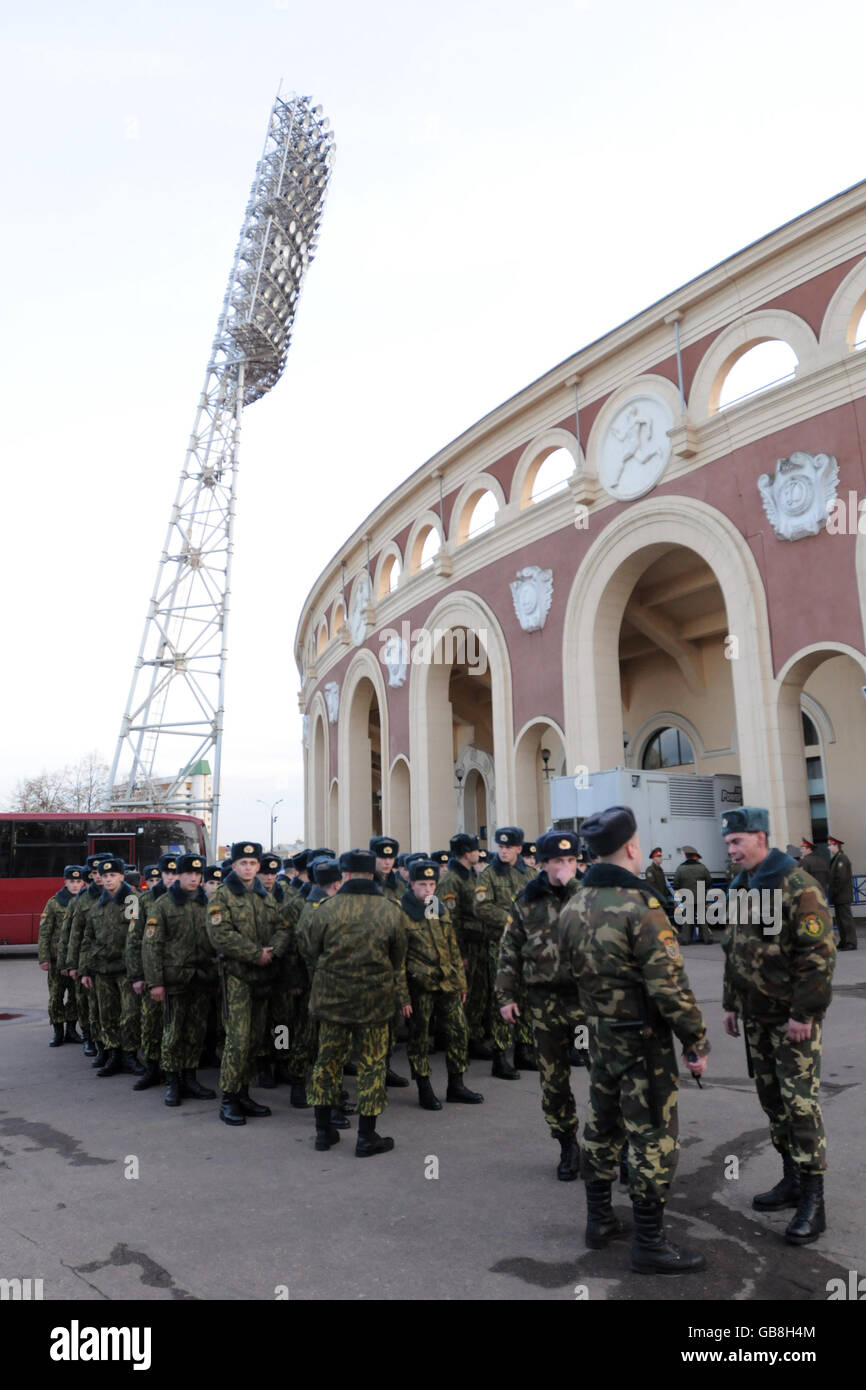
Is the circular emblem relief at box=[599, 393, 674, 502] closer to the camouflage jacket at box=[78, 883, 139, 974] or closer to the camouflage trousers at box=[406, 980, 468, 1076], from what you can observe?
the camouflage jacket at box=[78, 883, 139, 974]

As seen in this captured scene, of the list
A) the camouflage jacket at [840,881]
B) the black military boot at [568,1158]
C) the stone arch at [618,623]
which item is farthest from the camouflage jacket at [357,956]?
the stone arch at [618,623]

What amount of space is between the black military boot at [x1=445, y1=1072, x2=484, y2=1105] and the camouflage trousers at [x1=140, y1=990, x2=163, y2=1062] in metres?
2.57

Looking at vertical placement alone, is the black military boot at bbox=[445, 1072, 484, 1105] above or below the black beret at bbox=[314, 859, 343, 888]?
below

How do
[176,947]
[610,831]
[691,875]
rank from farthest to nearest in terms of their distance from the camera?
[691,875]
[176,947]
[610,831]

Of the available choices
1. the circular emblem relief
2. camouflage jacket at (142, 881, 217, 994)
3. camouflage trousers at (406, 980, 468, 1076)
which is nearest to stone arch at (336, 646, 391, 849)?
the circular emblem relief

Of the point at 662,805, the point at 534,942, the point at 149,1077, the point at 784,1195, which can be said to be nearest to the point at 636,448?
the point at 662,805

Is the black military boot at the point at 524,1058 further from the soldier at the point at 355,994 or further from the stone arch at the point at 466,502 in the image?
the stone arch at the point at 466,502

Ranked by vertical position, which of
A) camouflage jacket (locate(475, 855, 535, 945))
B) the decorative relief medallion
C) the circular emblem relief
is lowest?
camouflage jacket (locate(475, 855, 535, 945))

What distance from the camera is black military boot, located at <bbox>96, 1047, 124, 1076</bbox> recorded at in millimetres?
8164

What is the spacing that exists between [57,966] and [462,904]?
482 cm

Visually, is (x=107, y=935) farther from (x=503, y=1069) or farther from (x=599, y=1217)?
(x=599, y=1217)

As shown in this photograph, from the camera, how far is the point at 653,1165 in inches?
151

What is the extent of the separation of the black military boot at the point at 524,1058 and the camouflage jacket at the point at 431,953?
1.26m

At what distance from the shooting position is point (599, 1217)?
4016mm
